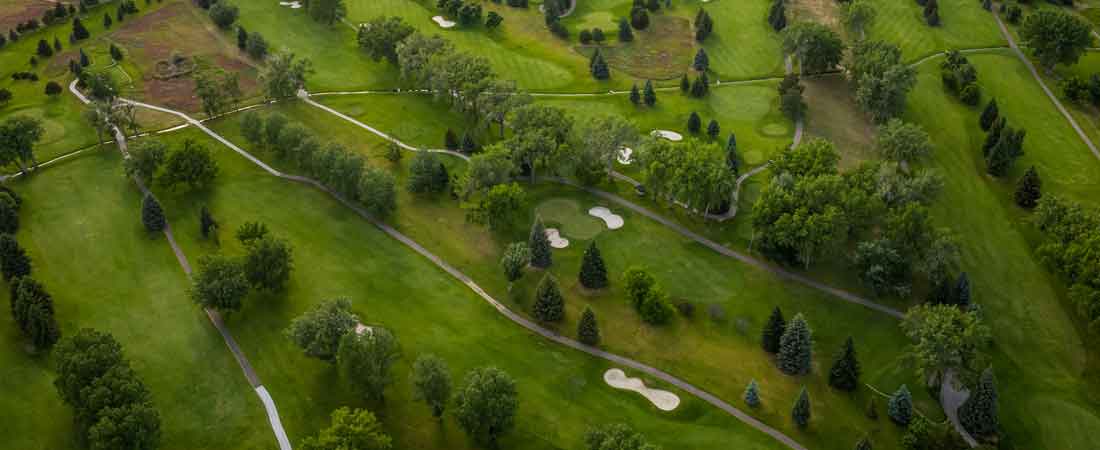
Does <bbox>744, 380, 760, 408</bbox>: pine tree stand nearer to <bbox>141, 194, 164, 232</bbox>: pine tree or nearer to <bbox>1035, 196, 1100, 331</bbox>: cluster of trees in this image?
<bbox>1035, 196, 1100, 331</bbox>: cluster of trees

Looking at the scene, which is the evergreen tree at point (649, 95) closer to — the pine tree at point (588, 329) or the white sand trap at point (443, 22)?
the white sand trap at point (443, 22)

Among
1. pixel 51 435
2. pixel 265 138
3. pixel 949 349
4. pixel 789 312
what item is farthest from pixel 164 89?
pixel 949 349

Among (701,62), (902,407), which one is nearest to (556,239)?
(902,407)

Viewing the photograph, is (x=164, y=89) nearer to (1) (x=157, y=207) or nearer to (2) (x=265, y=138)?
(2) (x=265, y=138)

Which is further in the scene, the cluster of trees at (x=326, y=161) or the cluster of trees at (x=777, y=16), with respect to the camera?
the cluster of trees at (x=777, y=16)

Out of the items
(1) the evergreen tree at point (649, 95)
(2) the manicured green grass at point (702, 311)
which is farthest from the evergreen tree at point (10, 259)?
(1) the evergreen tree at point (649, 95)

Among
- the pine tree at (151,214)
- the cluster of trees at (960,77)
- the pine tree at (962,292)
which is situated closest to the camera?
the pine tree at (962,292)

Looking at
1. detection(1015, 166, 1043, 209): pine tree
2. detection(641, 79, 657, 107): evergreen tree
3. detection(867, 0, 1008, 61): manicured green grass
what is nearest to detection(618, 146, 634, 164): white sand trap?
detection(641, 79, 657, 107): evergreen tree
